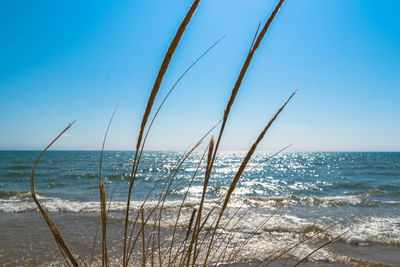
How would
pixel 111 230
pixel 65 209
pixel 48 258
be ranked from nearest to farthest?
1. pixel 48 258
2. pixel 111 230
3. pixel 65 209

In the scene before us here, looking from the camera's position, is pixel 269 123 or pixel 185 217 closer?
pixel 269 123

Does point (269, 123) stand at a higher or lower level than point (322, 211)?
higher

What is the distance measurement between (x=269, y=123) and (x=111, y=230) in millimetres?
5935

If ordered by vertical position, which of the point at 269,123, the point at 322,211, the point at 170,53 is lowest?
the point at 322,211

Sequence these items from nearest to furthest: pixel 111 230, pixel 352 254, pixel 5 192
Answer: pixel 352 254, pixel 111 230, pixel 5 192

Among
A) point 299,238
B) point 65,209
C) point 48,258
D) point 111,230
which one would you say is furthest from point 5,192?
point 299,238

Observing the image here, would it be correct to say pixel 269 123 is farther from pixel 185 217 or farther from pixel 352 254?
pixel 185 217

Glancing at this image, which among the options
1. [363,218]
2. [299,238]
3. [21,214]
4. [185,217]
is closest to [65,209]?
[21,214]

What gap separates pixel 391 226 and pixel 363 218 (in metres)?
0.92

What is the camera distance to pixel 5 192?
440 inches

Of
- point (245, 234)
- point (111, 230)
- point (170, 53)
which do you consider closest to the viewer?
point (170, 53)

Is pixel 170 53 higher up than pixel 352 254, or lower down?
higher up

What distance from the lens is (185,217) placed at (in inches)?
272

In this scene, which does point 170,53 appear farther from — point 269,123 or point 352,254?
point 352,254
